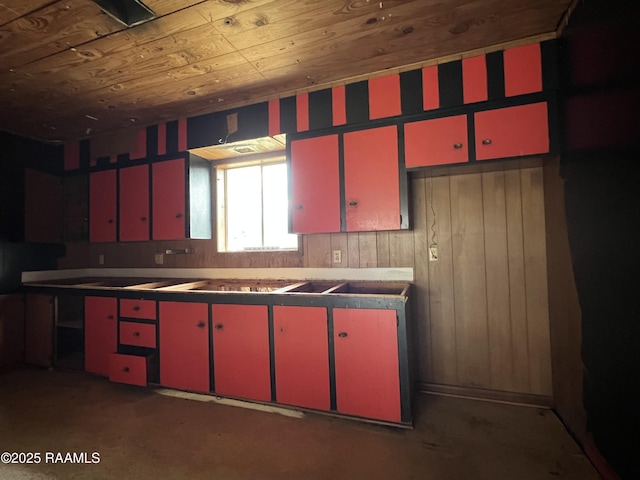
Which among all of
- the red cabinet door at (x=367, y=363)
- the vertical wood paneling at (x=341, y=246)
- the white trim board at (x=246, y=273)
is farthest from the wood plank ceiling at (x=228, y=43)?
the red cabinet door at (x=367, y=363)

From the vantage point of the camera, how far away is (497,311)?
2.10 meters

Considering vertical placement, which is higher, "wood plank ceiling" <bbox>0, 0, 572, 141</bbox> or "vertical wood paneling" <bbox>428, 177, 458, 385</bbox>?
"wood plank ceiling" <bbox>0, 0, 572, 141</bbox>

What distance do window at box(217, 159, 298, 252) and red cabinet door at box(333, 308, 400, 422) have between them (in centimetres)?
107

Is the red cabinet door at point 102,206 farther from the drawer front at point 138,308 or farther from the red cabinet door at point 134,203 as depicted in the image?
the drawer front at point 138,308

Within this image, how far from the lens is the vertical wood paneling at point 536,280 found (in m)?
2.00

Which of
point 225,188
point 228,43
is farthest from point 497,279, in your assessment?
point 225,188

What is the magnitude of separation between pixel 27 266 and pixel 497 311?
4561mm

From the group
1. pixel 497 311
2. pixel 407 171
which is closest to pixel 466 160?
pixel 407 171

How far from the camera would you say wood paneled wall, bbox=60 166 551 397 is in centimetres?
203

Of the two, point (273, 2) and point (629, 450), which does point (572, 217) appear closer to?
point (629, 450)

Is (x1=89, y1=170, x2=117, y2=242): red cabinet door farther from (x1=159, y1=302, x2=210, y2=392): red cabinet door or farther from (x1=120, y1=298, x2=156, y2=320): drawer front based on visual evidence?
(x1=159, y1=302, x2=210, y2=392): red cabinet door

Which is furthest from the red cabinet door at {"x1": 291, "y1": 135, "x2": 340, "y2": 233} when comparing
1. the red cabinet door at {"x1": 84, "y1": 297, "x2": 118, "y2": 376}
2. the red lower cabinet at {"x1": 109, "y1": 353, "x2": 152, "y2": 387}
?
the red cabinet door at {"x1": 84, "y1": 297, "x2": 118, "y2": 376}

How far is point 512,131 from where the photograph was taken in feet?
5.97

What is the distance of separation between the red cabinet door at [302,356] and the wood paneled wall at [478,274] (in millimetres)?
712
